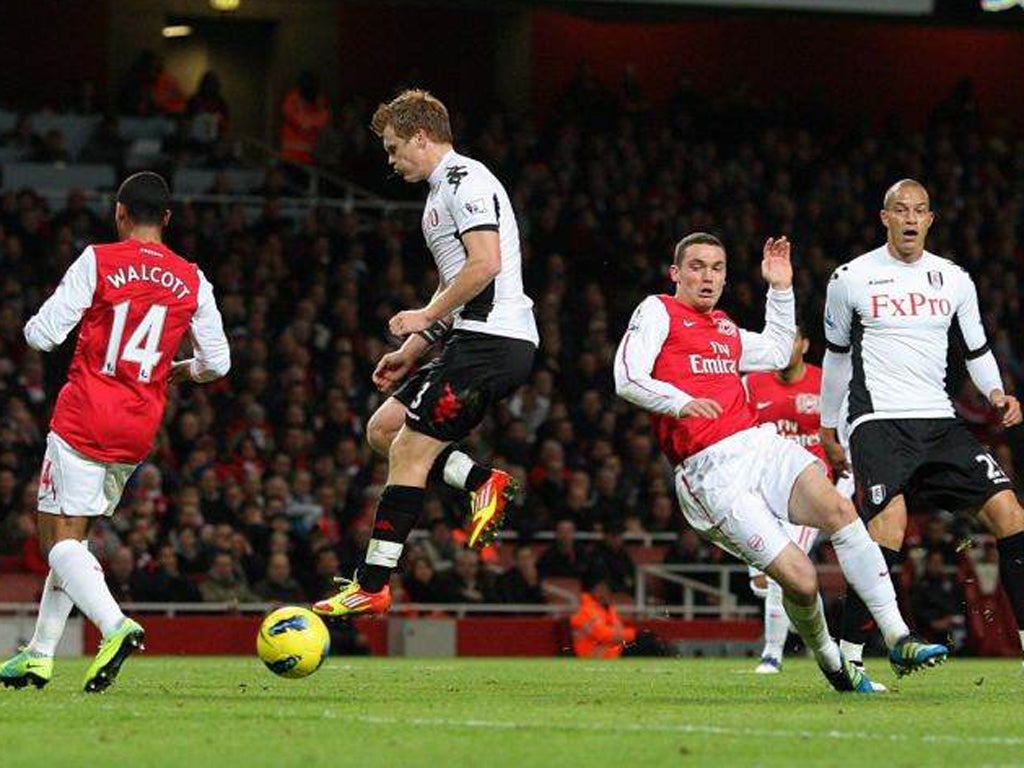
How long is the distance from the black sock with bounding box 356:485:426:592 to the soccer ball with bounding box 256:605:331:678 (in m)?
0.52

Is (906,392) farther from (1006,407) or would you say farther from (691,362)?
(691,362)

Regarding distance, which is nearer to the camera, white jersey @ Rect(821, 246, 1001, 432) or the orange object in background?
white jersey @ Rect(821, 246, 1001, 432)

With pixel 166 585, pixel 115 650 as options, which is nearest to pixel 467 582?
pixel 166 585

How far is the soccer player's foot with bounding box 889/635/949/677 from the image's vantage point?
9547 millimetres

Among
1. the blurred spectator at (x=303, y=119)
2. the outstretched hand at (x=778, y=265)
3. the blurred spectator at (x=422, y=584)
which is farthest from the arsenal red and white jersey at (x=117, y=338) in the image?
the blurred spectator at (x=303, y=119)

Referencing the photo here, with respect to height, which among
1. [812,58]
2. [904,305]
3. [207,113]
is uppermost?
[812,58]

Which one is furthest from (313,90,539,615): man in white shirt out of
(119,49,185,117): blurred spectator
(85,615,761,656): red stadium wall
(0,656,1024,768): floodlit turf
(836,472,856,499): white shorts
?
(119,49,185,117): blurred spectator

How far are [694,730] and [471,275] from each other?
279 cm

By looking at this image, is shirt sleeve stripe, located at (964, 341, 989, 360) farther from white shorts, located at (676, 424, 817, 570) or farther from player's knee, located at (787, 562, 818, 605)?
player's knee, located at (787, 562, 818, 605)

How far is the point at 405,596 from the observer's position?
20172 mm

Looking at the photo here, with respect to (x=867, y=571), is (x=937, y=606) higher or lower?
lower

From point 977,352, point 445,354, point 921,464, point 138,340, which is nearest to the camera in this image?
point 138,340

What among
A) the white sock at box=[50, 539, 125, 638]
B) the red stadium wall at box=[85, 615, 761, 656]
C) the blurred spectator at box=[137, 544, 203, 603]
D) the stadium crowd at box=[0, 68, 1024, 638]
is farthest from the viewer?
the stadium crowd at box=[0, 68, 1024, 638]

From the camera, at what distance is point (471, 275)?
396 inches
